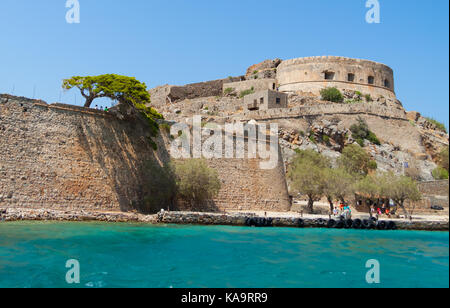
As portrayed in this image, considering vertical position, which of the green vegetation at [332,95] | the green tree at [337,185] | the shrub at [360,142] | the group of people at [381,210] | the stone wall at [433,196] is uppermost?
the green vegetation at [332,95]

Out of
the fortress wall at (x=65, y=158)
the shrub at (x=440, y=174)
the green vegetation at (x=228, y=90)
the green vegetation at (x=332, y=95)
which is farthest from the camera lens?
the green vegetation at (x=228, y=90)

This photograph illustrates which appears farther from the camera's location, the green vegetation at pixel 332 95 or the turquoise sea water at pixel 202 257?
the green vegetation at pixel 332 95

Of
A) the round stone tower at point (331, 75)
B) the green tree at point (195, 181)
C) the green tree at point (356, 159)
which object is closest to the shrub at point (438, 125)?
the round stone tower at point (331, 75)

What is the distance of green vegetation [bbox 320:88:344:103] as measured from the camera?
41281mm

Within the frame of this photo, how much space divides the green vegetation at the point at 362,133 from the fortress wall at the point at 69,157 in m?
20.6

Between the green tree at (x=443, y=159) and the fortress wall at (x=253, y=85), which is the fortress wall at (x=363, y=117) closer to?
the green tree at (x=443, y=159)

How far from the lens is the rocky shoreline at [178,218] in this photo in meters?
16.1

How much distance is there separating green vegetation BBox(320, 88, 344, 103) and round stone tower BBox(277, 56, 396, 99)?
172 cm

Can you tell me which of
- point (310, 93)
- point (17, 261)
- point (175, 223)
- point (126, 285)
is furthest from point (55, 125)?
point (310, 93)

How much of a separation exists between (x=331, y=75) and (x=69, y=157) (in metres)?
32.1

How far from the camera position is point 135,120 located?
21.4 m

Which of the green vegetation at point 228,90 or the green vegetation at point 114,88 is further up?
the green vegetation at point 228,90
